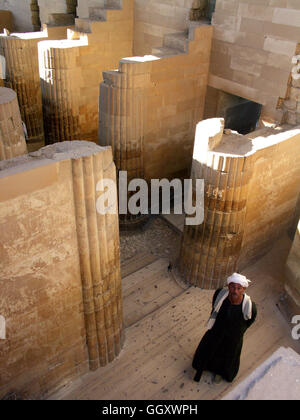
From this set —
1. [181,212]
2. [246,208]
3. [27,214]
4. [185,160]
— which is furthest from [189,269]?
[27,214]

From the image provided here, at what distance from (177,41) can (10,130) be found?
157 inches

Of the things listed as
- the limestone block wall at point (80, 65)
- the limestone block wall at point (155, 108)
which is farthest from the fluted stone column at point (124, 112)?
the limestone block wall at point (80, 65)

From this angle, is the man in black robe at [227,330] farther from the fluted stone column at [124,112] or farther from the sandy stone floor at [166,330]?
the fluted stone column at [124,112]

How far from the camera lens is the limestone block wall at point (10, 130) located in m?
5.08

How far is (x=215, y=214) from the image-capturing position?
18.5 feet

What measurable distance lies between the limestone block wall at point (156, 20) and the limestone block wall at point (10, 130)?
390 centimetres

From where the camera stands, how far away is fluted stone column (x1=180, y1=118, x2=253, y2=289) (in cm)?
529

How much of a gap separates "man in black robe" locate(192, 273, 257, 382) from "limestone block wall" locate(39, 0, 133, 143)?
19.1 ft

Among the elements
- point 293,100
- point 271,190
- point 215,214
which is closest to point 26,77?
point 293,100

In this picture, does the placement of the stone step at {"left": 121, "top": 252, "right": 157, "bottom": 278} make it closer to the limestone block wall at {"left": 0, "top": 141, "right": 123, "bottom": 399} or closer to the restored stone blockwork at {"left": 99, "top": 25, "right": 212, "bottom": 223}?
the restored stone blockwork at {"left": 99, "top": 25, "right": 212, "bottom": 223}

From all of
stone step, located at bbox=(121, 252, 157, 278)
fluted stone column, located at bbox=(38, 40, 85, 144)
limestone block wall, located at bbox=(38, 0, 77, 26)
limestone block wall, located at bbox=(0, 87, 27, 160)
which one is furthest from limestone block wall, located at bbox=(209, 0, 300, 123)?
limestone block wall, located at bbox=(38, 0, 77, 26)

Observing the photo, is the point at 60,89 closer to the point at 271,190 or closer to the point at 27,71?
the point at 27,71

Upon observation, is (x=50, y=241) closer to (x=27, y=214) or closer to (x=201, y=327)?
(x=27, y=214)

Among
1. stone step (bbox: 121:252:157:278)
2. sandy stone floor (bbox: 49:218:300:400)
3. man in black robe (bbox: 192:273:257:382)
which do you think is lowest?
stone step (bbox: 121:252:157:278)
